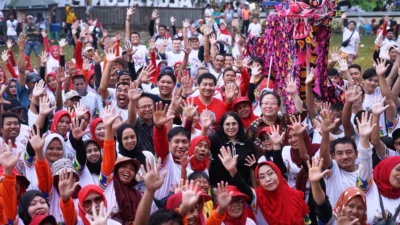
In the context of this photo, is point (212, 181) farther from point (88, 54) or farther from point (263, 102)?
point (88, 54)

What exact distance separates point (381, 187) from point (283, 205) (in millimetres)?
660

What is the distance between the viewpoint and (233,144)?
522cm

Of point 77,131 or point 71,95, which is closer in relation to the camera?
point 77,131

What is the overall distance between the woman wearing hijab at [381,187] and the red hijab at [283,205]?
42cm

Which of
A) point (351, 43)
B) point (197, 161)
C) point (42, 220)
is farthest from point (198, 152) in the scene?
point (351, 43)

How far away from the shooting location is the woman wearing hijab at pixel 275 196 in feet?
14.4

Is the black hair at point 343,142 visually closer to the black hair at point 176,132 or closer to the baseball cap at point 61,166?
the black hair at point 176,132

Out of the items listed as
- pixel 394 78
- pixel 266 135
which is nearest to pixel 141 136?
pixel 266 135

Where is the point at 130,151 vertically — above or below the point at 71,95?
below

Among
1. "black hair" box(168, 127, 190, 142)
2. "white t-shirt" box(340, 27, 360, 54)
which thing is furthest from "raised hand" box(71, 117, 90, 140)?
"white t-shirt" box(340, 27, 360, 54)

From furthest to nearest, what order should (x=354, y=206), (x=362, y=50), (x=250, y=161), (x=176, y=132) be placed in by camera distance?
(x=362, y=50) < (x=250, y=161) < (x=176, y=132) < (x=354, y=206)

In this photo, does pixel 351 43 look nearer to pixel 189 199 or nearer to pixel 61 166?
pixel 61 166

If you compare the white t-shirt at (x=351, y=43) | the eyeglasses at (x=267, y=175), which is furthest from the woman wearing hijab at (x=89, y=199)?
the white t-shirt at (x=351, y=43)

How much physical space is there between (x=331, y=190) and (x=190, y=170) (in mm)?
1036
